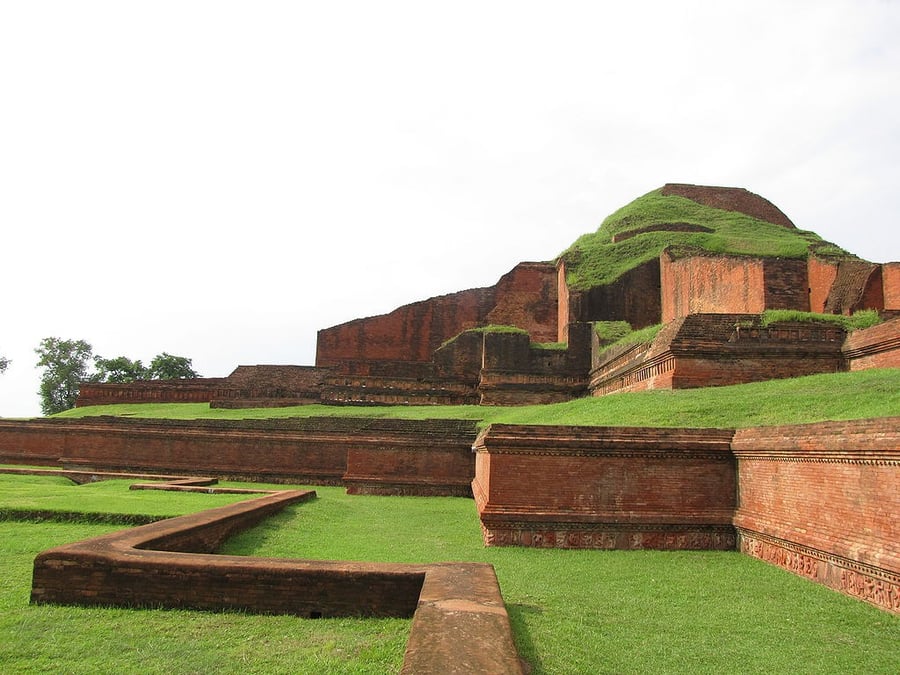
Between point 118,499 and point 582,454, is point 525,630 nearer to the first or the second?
point 582,454

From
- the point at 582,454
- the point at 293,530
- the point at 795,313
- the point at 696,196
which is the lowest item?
the point at 293,530

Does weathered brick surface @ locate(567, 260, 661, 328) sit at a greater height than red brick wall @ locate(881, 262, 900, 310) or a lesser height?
greater

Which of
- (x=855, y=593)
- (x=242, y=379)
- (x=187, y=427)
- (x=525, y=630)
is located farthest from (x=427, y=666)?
(x=242, y=379)

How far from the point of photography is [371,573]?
3797mm

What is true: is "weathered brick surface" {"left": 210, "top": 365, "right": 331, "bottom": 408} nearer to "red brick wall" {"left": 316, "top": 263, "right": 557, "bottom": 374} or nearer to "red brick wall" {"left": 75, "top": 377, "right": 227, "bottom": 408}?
"red brick wall" {"left": 75, "top": 377, "right": 227, "bottom": 408}

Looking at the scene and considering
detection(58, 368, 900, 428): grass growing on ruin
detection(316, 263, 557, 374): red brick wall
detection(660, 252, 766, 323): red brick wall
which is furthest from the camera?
detection(316, 263, 557, 374): red brick wall

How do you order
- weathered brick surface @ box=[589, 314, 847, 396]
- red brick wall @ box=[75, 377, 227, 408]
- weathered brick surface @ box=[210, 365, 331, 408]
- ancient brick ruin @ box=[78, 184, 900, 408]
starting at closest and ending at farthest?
weathered brick surface @ box=[589, 314, 847, 396], ancient brick ruin @ box=[78, 184, 900, 408], weathered brick surface @ box=[210, 365, 331, 408], red brick wall @ box=[75, 377, 227, 408]

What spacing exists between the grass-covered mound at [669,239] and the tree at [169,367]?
82.0 feet

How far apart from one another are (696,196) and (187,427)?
21.1 metres

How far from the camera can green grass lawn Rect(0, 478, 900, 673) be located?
303 cm

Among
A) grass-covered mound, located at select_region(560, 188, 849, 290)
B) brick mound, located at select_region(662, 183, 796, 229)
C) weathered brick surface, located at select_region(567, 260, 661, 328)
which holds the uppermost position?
brick mound, located at select_region(662, 183, 796, 229)

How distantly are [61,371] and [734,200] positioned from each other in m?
35.2

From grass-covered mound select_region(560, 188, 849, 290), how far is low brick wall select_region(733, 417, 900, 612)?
11.0 m

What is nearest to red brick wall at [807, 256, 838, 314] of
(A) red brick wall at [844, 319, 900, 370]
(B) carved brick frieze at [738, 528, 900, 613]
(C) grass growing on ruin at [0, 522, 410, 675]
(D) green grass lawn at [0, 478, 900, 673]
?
(A) red brick wall at [844, 319, 900, 370]
